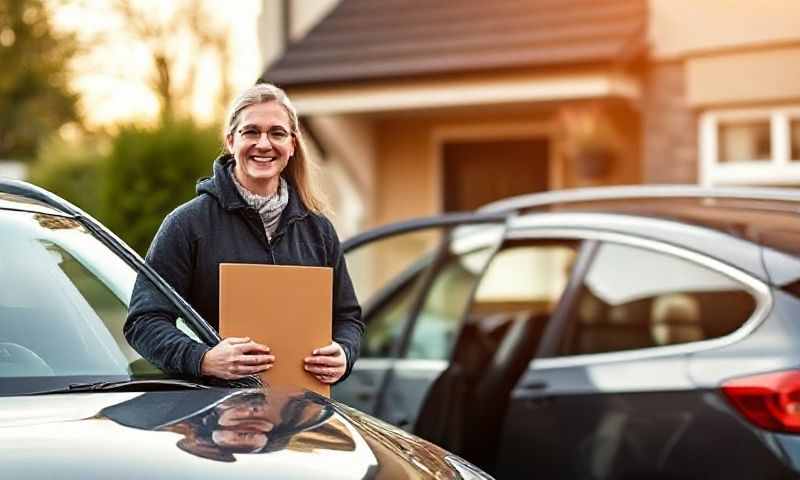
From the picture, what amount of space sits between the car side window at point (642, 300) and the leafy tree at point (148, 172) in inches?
404

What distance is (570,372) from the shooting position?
5570 mm

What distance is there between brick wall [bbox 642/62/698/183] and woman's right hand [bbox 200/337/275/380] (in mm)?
8992

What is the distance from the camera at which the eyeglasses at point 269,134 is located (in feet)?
14.4

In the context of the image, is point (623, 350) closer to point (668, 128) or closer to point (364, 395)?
point (364, 395)

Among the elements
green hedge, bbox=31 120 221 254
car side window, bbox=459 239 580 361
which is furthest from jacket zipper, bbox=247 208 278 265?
green hedge, bbox=31 120 221 254

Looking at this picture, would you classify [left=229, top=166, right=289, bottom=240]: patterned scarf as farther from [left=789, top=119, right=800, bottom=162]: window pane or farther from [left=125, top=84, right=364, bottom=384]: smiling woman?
[left=789, top=119, right=800, bottom=162]: window pane

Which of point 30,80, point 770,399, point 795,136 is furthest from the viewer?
point 30,80

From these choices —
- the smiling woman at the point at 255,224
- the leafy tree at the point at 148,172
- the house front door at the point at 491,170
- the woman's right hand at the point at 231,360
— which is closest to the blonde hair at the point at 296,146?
the smiling woman at the point at 255,224

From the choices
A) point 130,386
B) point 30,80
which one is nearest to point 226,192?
point 130,386

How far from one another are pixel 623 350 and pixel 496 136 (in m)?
9.31

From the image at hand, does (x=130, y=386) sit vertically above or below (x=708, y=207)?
below

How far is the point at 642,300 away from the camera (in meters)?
6.38

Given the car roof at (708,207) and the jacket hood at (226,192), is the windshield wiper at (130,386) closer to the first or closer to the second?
the jacket hood at (226,192)

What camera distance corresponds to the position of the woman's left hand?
13.6 ft
